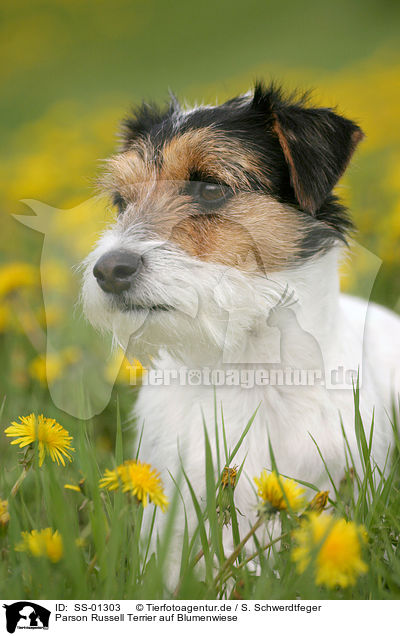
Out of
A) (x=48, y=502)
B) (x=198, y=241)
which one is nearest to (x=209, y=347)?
(x=198, y=241)

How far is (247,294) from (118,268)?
425 mm

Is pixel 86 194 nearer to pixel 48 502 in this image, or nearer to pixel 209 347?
pixel 209 347

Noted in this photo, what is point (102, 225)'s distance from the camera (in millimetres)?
2250

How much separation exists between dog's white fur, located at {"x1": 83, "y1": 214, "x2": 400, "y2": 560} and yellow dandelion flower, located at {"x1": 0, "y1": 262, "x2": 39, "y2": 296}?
929 millimetres

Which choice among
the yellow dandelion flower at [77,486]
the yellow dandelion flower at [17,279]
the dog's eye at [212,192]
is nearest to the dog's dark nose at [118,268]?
the dog's eye at [212,192]

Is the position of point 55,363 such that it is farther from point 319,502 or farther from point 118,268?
point 319,502

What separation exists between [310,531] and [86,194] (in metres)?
1.67

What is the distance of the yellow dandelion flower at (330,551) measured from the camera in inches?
45.1

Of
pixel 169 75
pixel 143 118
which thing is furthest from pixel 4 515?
pixel 169 75

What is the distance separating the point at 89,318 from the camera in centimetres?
199

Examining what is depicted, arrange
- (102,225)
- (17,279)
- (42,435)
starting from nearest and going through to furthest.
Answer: (42,435) < (102,225) < (17,279)

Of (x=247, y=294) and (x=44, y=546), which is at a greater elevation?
(x=247, y=294)
